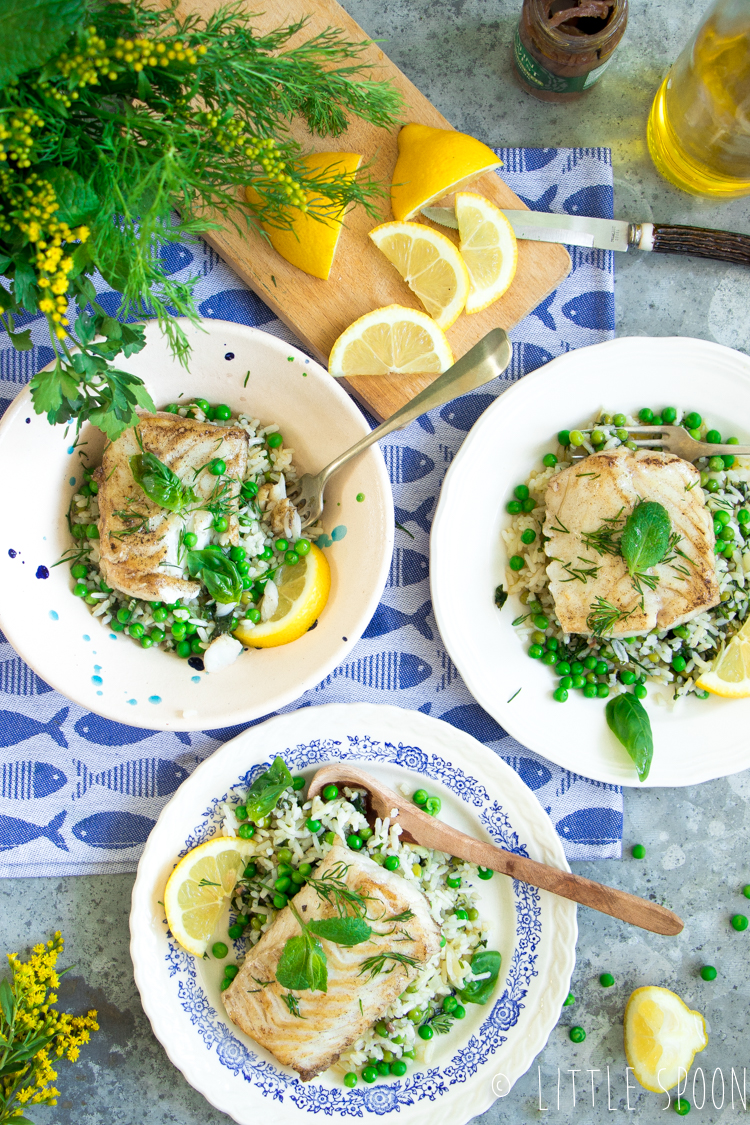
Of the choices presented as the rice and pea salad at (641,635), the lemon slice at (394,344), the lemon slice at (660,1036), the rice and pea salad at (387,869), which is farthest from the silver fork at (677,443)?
the lemon slice at (660,1036)

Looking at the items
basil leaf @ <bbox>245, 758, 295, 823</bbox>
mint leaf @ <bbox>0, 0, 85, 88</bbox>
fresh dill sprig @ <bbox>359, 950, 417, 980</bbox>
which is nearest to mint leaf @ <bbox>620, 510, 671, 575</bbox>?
basil leaf @ <bbox>245, 758, 295, 823</bbox>

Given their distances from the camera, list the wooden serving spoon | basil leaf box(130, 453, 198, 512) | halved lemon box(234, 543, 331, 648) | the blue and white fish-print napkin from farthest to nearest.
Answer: the blue and white fish-print napkin
the wooden serving spoon
halved lemon box(234, 543, 331, 648)
basil leaf box(130, 453, 198, 512)

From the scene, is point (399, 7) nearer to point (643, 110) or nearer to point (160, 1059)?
point (643, 110)

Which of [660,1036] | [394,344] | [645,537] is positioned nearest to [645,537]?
[645,537]

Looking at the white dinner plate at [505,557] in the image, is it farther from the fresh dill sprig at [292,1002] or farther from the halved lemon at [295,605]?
the fresh dill sprig at [292,1002]

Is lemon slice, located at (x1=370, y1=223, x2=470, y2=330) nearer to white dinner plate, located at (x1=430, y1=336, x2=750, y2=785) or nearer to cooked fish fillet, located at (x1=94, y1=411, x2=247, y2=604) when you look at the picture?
white dinner plate, located at (x1=430, y1=336, x2=750, y2=785)

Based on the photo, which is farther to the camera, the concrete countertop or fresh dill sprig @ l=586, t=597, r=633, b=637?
the concrete countertop
